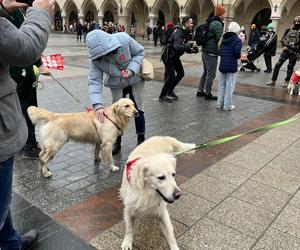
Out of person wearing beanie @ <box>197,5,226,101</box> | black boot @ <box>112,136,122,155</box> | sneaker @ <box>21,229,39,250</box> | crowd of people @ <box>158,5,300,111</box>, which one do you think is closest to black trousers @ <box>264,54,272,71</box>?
crowd of people @ <box>158,5,300,111</box>

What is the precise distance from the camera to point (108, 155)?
14.2 feet

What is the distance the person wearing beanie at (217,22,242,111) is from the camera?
7.58m

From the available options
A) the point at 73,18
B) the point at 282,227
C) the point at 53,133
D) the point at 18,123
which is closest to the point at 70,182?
the point at 53,133

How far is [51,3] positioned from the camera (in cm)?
194

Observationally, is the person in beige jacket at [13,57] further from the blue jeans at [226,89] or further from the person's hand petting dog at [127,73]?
the blue jeans at [226,89]

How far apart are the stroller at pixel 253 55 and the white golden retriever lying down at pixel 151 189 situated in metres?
12.9

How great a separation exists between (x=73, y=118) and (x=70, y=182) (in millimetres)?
823

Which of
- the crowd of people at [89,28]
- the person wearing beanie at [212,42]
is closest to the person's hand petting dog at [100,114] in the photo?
the person wearing beanie at [212,42]

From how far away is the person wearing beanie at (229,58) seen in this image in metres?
7.58

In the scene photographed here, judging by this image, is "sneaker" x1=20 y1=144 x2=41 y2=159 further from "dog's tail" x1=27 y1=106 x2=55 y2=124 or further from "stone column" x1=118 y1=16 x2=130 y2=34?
"stone column" x1=118 y1=16 x2=130 y2=34

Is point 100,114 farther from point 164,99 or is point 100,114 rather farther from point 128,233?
point 164,99

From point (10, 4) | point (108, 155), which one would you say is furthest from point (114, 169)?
point (10, 4)

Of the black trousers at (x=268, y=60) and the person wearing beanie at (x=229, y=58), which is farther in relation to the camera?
the black trousers at (x=268, y=60)

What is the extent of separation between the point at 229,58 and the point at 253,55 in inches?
315
